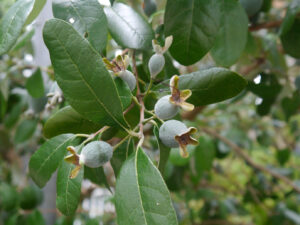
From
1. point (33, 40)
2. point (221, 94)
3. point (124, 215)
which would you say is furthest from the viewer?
point (33, 40)

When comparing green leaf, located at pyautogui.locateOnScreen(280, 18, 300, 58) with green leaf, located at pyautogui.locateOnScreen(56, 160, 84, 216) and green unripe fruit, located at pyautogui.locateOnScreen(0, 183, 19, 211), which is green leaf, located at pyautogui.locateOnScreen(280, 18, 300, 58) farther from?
green unripe fruit, located at pyautogui.locateOnScreen(0, 183, 19, 211)

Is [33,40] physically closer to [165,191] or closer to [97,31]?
[97,31]

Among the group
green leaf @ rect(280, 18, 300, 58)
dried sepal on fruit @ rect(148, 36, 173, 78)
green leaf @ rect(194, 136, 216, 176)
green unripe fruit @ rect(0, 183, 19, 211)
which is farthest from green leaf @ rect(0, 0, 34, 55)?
green unripe fruit @ rect(0, 183, 19, 211)

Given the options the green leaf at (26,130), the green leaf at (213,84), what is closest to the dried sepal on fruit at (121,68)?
the green leaf at (213,84)

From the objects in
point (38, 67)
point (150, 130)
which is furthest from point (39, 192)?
point (38, 67)

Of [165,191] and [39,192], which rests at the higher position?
[165,191]

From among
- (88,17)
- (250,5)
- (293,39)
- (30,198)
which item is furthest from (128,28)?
(30,198)
